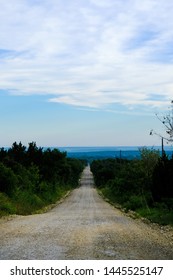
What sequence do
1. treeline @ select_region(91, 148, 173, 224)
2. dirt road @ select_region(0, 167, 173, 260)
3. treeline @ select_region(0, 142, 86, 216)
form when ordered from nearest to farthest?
dirt road @ select_region(0, 167, 173, 260)
treeline @ select_region(91, 148, 173, 224)
treeline @ select_region(0, 142, 86, 216)

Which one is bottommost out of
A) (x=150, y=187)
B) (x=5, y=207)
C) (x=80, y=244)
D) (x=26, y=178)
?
(x=5, y=207)

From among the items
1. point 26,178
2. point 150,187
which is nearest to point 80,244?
point 150,187

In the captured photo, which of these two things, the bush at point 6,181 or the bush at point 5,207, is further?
the bush at point 6,181

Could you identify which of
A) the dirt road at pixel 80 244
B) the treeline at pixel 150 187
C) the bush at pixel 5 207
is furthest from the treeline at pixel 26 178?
the dirt road at pixel 80 244

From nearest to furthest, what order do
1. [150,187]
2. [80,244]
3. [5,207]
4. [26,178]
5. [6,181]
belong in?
1. [80,244]
2. [5,207]
3. [6,181]
4. [150,187]
5. [26,178]

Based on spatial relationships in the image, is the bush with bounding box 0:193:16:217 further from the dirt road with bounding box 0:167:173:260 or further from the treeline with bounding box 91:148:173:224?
the dirt road with bounding box 0:167:173:260

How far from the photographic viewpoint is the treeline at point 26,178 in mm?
32406

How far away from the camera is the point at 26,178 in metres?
42.1

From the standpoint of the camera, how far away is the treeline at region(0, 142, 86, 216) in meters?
32.4

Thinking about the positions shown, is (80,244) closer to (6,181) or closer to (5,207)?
(5,207)

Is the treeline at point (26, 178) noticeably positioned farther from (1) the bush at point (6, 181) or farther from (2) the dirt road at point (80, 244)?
A: (2) the dirt road at point (80, 244)

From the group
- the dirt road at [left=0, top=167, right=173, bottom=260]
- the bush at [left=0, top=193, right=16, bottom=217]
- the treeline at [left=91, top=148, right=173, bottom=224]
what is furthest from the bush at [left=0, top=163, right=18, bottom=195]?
the dirt road at [left=0, top=167, right=173, bottom=260]

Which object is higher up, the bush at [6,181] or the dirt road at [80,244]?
the bush at [6,181]

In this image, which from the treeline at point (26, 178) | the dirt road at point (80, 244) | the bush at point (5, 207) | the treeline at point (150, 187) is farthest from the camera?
the treeline at point (26, 178)
